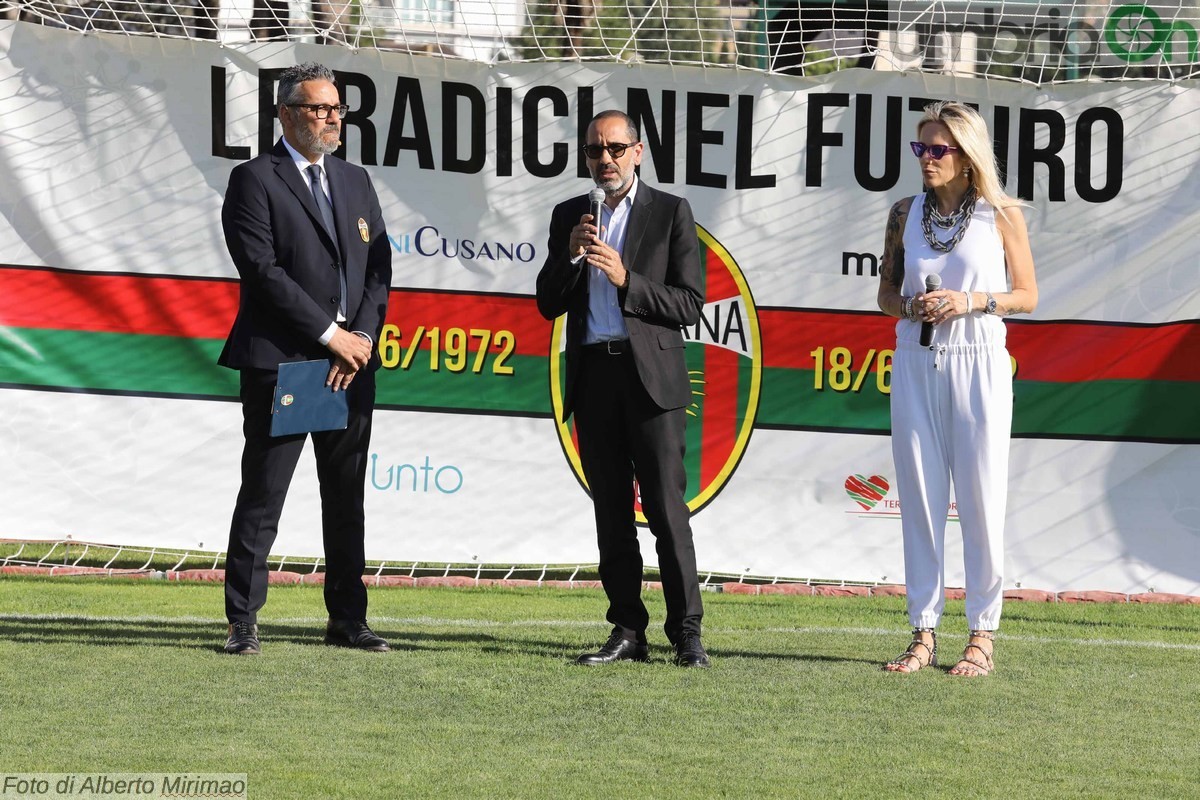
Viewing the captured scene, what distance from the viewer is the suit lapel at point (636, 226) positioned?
505cm

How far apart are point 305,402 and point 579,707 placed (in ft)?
4.93

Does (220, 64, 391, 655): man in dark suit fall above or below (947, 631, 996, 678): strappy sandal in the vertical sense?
above

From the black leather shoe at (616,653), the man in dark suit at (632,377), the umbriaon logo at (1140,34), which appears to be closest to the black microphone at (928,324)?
the man in dark suit at (632,377)

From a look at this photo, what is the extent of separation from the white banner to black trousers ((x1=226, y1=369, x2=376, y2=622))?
1.65 m

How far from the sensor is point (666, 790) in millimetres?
3564

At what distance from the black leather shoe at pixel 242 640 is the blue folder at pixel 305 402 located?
2.24 ft

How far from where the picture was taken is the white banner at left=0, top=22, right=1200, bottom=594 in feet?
22.8

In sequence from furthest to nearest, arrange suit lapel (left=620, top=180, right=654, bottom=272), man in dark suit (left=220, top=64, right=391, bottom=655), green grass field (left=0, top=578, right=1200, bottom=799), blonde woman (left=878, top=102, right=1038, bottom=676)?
man in dark suit (left=220, top=64, right=391, bottom=655) → suit lapel (left=620, top=180, right=654, bottom=272) → blonde woman (left=878, top=102, right=1038, bottom=676) → green grass field (left=0, top=578, right=1200, bottom=799)

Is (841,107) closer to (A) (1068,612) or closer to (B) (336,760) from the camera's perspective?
(A) (1068,612)

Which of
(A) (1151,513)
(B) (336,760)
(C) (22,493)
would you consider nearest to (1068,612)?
(A) (1151,513)

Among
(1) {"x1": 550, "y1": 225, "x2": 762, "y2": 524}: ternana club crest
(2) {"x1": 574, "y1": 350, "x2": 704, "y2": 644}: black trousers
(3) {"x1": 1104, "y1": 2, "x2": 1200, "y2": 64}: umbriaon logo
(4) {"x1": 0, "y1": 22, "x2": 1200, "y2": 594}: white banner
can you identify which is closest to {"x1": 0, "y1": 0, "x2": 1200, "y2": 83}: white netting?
(3) {"x1": 1104, "y1": 2, "x2": 1200, "y2": 64}: umbriaon logo

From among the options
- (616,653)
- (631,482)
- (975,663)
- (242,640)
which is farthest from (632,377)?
(242,640)

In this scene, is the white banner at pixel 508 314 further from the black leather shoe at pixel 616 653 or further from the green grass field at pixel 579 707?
the black leather shoe at pixel 616 653

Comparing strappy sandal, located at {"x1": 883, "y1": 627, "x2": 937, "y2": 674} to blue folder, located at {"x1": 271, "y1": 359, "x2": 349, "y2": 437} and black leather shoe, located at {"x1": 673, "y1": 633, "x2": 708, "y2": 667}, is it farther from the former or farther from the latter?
blue folder, located at {"x1": 271, "y1": 359, "x2": 349, "y2": 437}
